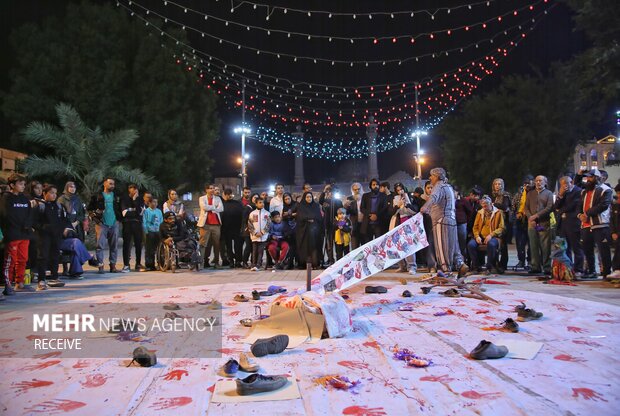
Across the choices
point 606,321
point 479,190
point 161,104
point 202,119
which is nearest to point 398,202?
point 479,190

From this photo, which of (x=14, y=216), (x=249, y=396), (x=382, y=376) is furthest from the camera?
(x=14, y=216)

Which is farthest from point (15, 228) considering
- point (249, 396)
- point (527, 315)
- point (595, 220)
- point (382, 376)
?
point (595, 220)

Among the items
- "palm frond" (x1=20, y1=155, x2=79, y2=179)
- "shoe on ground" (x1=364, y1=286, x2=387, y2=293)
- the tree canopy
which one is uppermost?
the tree canopy

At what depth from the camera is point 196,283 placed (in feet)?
27.7

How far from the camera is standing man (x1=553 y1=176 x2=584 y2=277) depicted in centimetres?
834

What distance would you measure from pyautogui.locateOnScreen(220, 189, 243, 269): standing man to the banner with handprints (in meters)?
4.89

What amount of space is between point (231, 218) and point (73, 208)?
3218 millimetres

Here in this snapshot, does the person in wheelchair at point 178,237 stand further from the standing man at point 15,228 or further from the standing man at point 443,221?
the standing man at point 443,221

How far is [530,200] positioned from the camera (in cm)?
901

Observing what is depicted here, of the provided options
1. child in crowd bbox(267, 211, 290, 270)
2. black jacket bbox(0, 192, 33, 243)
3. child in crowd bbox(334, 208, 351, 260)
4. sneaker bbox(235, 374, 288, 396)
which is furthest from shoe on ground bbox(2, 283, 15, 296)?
child in crowd bbox(334, 208, 351, 260)

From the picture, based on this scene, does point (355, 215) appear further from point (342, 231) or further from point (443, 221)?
point (443, 221)

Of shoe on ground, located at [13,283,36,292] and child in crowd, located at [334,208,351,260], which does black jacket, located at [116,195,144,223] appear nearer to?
shoe on ground, located at [13,283,36,292]

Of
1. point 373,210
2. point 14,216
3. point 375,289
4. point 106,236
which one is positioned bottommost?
point 375,289

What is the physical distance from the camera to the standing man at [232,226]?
36.5 feet
